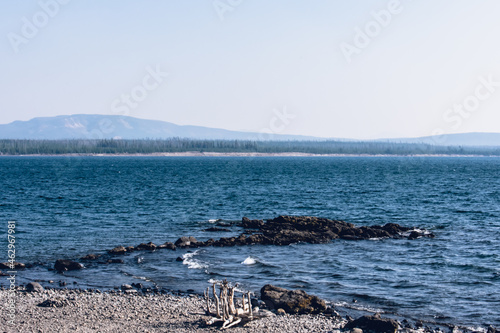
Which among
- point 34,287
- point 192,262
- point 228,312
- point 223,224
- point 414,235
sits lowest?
point 223,224

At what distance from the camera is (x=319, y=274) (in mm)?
25375

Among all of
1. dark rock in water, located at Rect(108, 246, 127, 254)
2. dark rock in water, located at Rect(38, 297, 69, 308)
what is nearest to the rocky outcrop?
dark rock in water, located at Rect(108, 246, 127, 254)

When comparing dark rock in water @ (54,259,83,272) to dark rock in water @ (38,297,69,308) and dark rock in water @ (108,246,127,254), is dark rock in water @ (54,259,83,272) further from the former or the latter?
dark rock in water @ (38,297,69,308)

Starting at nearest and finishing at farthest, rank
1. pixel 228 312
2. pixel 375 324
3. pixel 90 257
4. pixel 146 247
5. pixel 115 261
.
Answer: pixel 375 324 < pixel 228 312 < pixel 115 261 < pixel 90 257 < pixel 146 247

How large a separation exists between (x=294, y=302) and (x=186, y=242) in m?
14.6

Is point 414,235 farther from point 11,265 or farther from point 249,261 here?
point 11,265

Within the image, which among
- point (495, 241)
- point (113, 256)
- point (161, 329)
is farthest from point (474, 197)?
point (161, 329)

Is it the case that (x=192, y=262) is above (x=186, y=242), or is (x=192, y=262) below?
below

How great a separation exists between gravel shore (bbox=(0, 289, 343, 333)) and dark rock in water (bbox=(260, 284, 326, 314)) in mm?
518

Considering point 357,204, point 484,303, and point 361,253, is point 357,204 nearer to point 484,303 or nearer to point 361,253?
point 361,253

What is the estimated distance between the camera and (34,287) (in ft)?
70.8

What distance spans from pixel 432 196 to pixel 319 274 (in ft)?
155

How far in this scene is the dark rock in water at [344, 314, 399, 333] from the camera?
17188 mm

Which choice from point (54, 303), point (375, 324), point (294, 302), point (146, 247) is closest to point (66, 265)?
point (146, 247)
